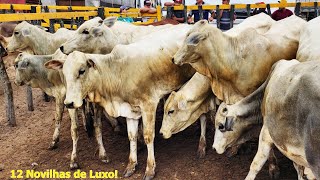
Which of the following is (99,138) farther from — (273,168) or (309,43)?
(309,43)

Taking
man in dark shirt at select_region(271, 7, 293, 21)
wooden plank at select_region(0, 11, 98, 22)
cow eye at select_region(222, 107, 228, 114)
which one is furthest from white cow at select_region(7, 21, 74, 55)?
man in dark shirt at select_region(271, 7, 293, 21)

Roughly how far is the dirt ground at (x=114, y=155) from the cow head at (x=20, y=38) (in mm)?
1470

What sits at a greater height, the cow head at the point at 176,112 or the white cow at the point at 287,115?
the white cow at the point at 287,115

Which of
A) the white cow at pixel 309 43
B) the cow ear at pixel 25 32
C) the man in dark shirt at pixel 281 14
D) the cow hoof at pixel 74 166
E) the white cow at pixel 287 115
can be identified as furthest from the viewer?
the man in dark shirt at pixel 281 14

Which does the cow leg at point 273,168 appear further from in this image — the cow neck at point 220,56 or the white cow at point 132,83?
the white cow at point 132,83

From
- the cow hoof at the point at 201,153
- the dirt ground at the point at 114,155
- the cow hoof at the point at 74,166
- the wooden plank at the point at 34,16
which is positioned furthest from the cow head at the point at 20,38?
the cow hoof at the point at 201,153

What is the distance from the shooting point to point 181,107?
519cm

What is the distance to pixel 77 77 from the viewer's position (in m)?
4.71

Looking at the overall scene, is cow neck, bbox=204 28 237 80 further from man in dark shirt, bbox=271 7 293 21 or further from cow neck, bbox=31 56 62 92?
man in dark shirt, bbox=271 7 293 21

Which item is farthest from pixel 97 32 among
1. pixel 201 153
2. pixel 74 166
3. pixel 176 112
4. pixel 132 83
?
pixel 201 153

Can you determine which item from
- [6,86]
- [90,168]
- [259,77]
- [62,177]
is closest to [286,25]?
[259,77]

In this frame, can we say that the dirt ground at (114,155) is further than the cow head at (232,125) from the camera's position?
Yes

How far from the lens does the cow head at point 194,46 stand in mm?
4586

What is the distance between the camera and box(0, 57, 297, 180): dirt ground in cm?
502
